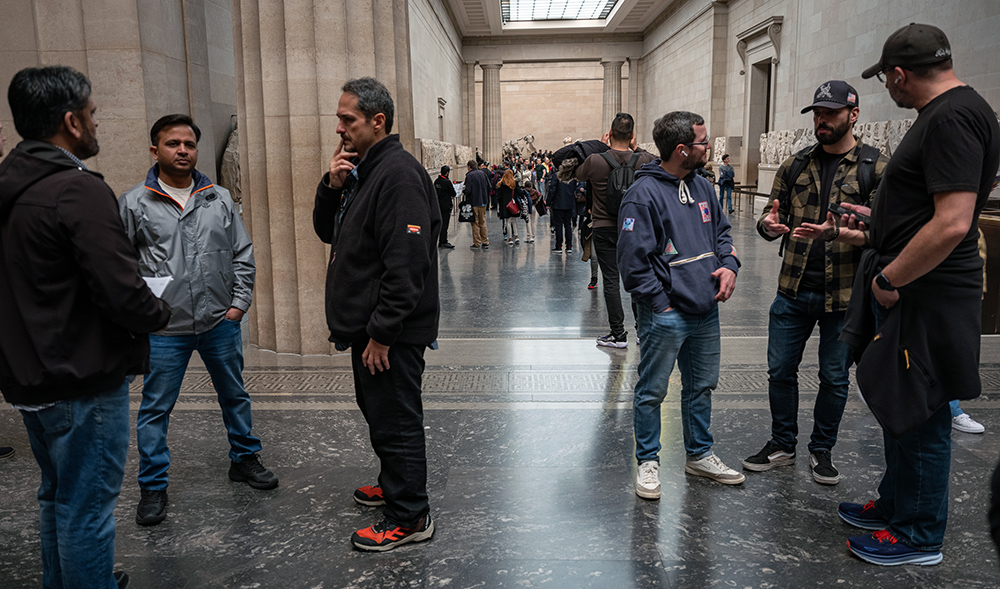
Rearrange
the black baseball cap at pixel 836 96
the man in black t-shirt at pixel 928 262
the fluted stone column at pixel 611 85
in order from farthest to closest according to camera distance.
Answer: the fluted stone column at pixel 611 85
the black baseball cap at pixel 836 96
the man in black t-shirt at pixel 928 262

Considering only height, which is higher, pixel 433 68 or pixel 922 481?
pixel 433 68

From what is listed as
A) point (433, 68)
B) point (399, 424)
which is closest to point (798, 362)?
point (399, 424)

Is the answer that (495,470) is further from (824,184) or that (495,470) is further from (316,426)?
(824,184)

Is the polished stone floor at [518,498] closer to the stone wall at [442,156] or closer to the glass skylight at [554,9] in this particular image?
the stone wall at [442,156]

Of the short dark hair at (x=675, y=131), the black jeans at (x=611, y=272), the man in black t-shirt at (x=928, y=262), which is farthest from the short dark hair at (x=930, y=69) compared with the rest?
the black jeans at (x=611, y=272)

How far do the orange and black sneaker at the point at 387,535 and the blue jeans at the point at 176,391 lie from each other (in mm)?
956

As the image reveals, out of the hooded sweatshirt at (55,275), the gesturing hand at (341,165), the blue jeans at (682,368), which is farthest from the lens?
the blue jeans at (682,368)

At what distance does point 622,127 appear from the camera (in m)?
6.11

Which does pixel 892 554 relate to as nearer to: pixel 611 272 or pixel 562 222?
pixel 611 272

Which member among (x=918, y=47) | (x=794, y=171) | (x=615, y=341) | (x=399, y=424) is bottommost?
(x=615, y=341)

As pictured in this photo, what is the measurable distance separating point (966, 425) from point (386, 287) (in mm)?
3417

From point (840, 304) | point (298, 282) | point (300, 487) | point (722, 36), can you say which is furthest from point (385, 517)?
point (722, 36)

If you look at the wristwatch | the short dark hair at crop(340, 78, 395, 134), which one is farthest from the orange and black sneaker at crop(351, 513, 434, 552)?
the wristwatch

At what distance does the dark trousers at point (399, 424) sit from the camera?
3000mm
